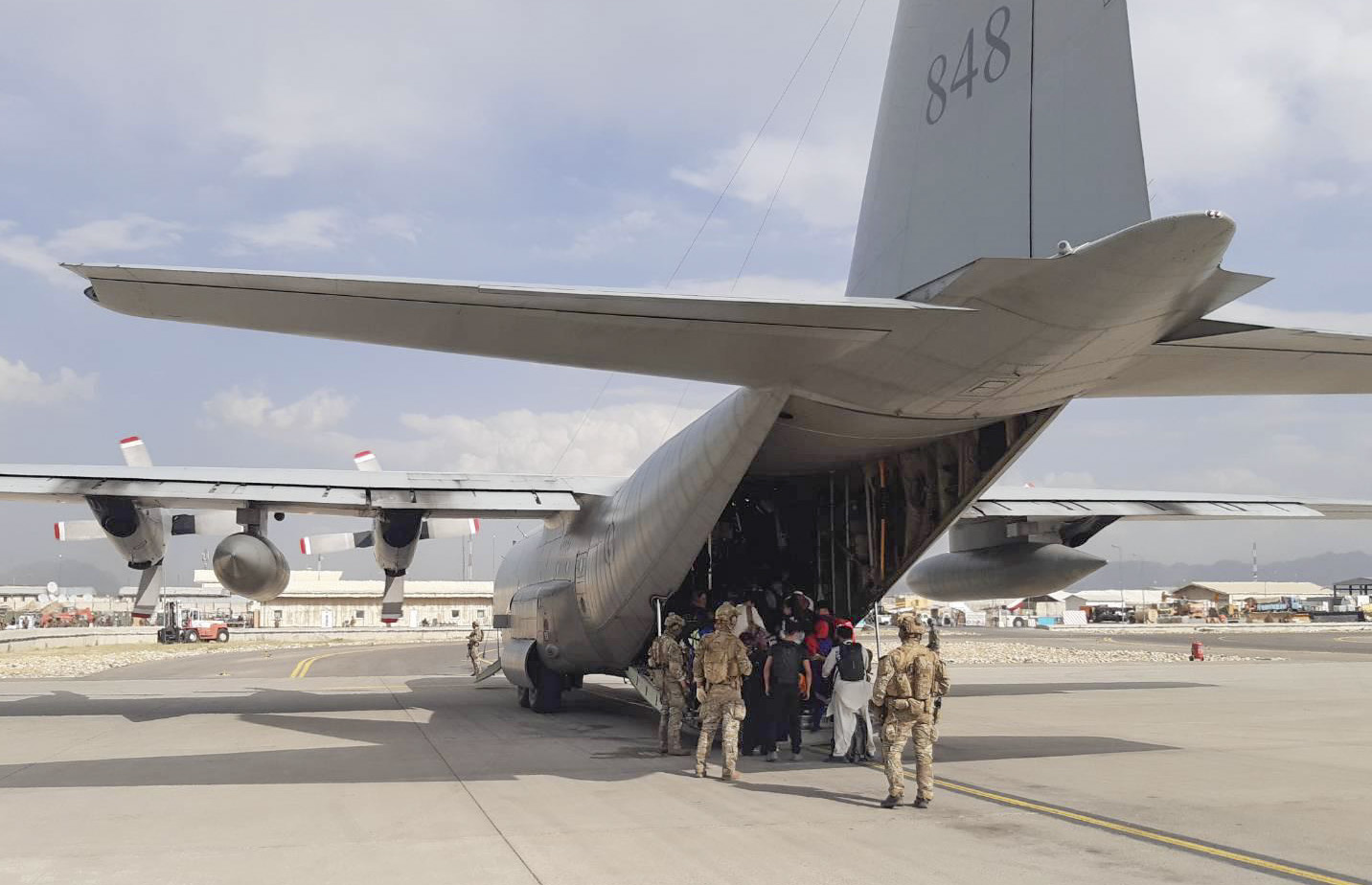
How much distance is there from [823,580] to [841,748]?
3.99 meters

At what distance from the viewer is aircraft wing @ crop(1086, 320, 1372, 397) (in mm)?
7410

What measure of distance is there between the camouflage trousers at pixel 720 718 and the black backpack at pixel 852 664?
46.0 inches

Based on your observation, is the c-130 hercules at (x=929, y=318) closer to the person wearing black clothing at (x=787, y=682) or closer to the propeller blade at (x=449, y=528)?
the person wearing black clothing at (x=787, y=682)

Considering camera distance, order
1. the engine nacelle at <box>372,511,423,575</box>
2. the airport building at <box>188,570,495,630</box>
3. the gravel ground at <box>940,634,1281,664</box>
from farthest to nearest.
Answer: the airport building at <box>188,570,495,630</box>, the gravel ground at <box>940,634,1281,664</box>, the engine nacelle at <box>372,511,423,575</box>

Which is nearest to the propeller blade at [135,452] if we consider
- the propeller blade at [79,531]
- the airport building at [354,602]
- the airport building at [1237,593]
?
the propeller blade at [79,531]

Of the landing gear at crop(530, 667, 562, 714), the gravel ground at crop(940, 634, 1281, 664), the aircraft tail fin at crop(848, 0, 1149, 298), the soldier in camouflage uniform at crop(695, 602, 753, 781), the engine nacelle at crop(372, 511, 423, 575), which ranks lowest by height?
the gravel ground at crop(940, 634, 1281, 664)

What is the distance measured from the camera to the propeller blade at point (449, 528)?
54.7 feet

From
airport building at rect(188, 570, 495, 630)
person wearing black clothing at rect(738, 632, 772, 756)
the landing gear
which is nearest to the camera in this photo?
person wearing black clothing at rect(738, 632, 772, 756)

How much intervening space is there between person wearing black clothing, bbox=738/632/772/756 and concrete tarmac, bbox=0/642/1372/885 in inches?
11.6

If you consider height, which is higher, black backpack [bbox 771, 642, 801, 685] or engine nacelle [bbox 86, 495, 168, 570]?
engine nacelle [bbox 86, 495, 168, 570]

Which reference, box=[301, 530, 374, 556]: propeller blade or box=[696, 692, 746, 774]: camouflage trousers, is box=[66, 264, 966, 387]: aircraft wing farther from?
box=[301, 530, 374, 556]: propeller blade

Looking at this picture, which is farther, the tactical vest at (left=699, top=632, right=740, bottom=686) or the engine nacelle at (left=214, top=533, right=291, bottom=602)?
the engine nacelle at (left=214, top=533, right=291, bottom=602)

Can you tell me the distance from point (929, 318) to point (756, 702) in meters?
4.86

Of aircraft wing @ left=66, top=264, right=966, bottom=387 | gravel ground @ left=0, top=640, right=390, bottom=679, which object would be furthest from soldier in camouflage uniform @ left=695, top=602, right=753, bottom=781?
gravel ground @ left=0, top=640, right=390, bottom=679
